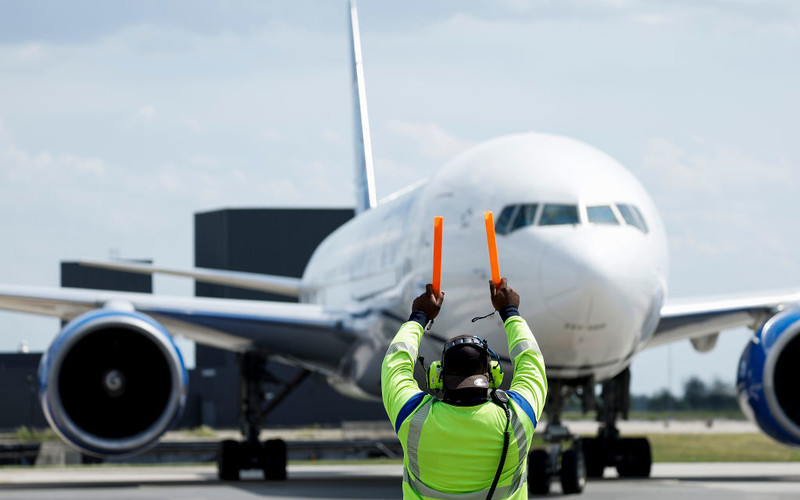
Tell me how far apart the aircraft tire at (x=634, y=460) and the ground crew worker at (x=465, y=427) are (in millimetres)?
11470

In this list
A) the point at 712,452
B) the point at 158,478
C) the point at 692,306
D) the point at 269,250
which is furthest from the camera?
the point at 269,250

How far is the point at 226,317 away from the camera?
48.4 feet

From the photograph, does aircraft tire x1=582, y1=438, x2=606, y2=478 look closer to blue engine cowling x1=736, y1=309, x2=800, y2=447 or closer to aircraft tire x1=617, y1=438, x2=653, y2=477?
aircraft tire x1=617, y1=438, x2=653, y2=477

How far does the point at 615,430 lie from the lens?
15.1 metres

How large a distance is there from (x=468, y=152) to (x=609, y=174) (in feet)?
5.51

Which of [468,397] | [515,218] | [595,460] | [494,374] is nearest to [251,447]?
[595,460]

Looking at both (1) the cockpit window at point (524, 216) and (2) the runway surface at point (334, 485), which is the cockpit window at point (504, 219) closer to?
(1) the cockpit window at point (524, 216)

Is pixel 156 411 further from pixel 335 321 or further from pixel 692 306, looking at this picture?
pixel 692 306

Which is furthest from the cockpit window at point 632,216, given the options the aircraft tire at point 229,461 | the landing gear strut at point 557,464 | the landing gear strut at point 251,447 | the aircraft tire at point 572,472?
the aircraft tire at point 229,461

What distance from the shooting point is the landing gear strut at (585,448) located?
11.5m

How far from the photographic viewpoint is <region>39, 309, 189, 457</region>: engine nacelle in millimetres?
12586

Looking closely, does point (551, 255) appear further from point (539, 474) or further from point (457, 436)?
point (457, 436)

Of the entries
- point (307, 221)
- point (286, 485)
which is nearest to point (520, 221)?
point (286, 485)

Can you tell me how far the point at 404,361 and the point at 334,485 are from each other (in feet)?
35.9
